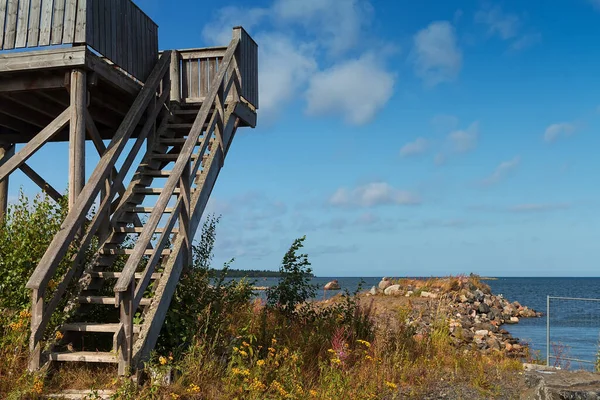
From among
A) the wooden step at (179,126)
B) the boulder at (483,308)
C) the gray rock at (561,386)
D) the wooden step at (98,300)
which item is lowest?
the boulder at (483,308)

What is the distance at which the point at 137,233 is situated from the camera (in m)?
9.72

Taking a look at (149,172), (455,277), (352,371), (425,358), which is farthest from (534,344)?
(149,172)

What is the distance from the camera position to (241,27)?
39.9 feet

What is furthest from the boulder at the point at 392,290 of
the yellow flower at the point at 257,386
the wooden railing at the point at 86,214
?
the yellow flower at the point at 257,386

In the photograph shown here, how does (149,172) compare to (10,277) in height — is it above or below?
above

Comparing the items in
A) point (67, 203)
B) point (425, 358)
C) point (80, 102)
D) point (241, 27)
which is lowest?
point (425, 358)

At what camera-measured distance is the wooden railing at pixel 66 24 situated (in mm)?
9164

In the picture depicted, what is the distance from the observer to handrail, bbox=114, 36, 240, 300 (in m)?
6.90

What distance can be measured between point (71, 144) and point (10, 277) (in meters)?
2.32

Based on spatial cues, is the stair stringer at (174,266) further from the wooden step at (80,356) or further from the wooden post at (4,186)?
the wooden post at (4,186)

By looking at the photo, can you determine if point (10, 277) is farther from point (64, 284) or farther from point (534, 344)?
point (534, 344)

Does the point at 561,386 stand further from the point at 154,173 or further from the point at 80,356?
the point at 154,173

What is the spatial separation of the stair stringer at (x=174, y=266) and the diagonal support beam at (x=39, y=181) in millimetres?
4205

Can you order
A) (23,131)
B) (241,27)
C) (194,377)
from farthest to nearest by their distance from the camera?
(23,131) < (241,27) < (194,377)
